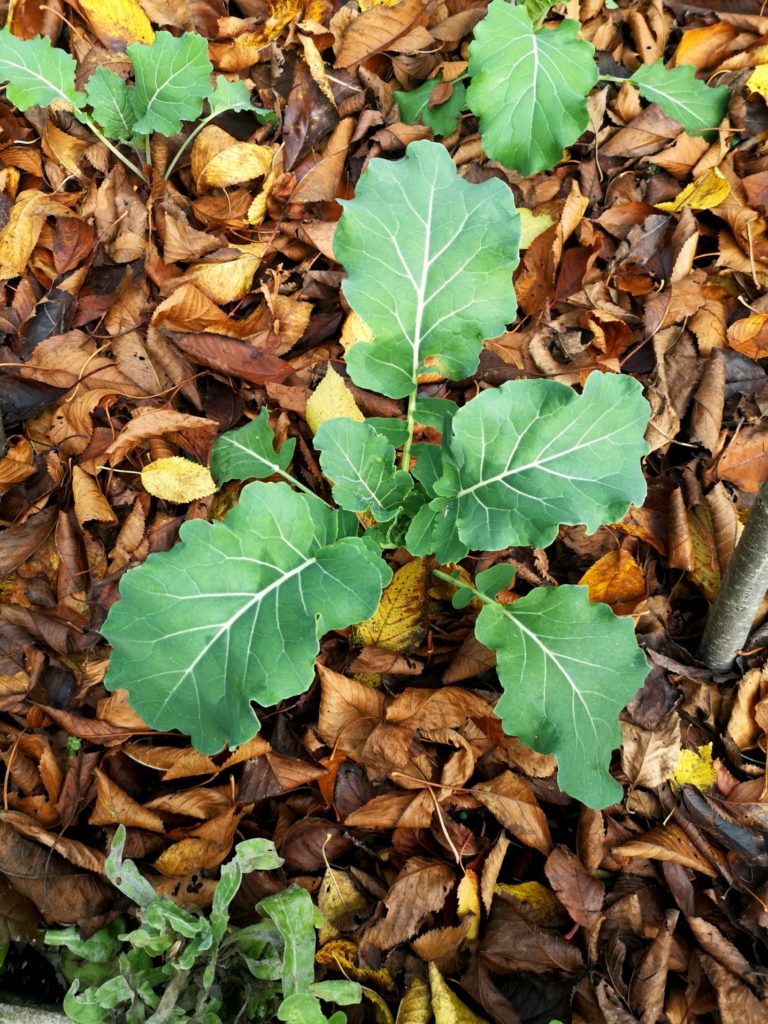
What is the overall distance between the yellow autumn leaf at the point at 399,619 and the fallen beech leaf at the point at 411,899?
45 centimetres

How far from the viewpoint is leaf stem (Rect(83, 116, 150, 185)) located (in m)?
2.19

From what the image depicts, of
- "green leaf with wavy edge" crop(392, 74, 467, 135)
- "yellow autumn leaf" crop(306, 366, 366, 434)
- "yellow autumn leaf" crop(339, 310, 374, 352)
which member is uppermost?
"green leaf with wavy edge" crop(392, 74, 467, 135)

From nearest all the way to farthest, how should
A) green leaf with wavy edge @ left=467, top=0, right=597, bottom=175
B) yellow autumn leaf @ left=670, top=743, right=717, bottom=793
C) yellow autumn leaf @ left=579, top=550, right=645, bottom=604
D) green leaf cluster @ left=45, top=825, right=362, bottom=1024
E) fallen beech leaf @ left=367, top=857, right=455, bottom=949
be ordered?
green leaf cluster @ left=45, top=825, right=362, bottom=1024, fallen beech leaf @ left=367, top=857, right=455, bottom=949, yellow autumn leaf @ left=670, top=743, right=717, bottom=793, yellow autumn leaf @ left=579, top=550, right=645, bottom=604, green leaf with wavy edge @ left=467, top=0, right=597, bottom=175

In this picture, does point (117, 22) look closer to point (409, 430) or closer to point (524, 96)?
point (524, 96)

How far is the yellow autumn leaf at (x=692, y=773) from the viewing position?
1.78m

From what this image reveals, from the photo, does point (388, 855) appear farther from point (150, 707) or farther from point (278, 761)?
point (150, 707)

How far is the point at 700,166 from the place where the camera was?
2.24 m

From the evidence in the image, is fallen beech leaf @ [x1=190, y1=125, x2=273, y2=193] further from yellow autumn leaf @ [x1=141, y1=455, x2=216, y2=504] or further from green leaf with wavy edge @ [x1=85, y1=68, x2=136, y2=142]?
yellow autumn leaf @ [x1=141, y1=455, x2=216, y2=504]

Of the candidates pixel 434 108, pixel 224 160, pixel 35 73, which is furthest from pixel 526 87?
pixel 35 73

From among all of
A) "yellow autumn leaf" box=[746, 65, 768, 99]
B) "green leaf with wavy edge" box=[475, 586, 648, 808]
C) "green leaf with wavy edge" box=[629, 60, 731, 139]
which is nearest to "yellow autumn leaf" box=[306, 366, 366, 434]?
"green leaf with wavy edge" box=[475, 586, 648, 808]

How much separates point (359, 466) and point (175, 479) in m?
0.49

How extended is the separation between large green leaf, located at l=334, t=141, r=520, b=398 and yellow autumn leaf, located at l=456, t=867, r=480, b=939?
103cm

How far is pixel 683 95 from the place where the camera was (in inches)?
88.0

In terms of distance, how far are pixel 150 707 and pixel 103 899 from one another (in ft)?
1.86
